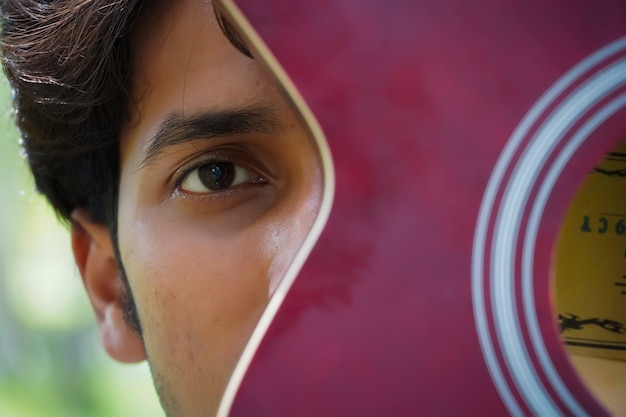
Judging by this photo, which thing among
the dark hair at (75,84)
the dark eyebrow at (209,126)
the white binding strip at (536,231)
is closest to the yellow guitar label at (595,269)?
the white binding strip at (536,231)

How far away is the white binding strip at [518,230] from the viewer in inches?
19.5

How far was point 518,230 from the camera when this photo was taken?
0.50 meters

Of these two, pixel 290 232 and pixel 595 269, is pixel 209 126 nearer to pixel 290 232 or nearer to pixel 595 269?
pixel 290 232

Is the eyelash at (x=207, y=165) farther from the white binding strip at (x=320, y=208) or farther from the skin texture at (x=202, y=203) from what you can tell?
the white binding strip at (x=320, y=208)

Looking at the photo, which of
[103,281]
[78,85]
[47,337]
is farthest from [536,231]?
[47,337]

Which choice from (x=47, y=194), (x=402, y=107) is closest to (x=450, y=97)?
(x=402, y=107)

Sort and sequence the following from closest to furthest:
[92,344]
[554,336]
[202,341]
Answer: [554,336]
[202,341]
[92,344]

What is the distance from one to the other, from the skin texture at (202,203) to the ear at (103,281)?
0.18m

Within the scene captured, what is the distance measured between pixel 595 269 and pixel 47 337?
1838 mm

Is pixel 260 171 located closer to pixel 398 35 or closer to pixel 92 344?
pixel 398 35

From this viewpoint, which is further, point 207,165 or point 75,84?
point 75,84

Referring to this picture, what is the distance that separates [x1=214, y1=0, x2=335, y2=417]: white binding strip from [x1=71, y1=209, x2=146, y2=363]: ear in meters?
0.42

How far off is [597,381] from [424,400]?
0.48 feet

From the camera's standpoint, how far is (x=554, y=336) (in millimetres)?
490
